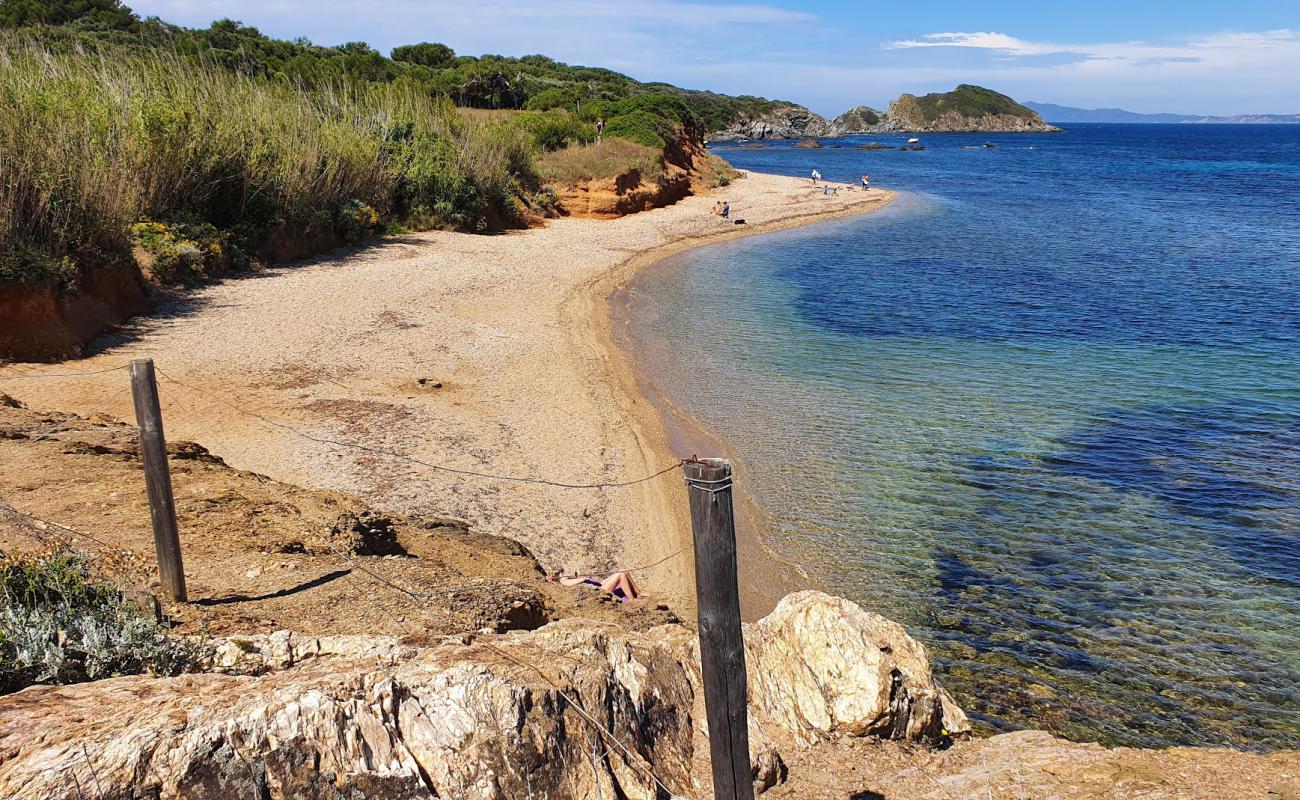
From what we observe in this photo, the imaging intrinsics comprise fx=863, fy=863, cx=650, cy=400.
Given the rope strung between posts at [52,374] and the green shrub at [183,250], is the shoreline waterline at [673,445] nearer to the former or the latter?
the rope strung between posts at [52,374]

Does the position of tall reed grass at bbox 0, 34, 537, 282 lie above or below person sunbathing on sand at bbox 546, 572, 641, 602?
above

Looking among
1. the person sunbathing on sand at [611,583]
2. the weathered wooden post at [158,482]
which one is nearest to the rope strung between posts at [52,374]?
the weathered wooden post at [158,482]

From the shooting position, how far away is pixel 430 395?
13.6 m

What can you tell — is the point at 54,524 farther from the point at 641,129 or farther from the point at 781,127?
the point at 781,127

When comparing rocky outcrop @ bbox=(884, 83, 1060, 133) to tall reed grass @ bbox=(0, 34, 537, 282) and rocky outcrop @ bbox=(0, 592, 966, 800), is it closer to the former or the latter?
tall reed grass @ bbox=(0, 34, 537, 282)

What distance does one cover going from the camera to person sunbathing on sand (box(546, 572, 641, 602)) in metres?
8.46

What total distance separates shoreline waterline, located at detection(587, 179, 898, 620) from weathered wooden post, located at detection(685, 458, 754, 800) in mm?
4537

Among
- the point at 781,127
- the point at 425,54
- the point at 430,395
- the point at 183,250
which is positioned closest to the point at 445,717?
the point at 430,395

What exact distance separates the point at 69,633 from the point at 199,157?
16.6 metres

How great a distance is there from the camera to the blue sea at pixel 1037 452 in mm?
7891

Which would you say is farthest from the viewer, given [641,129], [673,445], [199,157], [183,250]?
[641,129]

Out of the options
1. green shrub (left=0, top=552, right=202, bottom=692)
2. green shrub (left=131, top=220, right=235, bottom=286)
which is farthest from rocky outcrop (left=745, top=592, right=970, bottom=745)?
green shrub (left=131, top=220, right=235, bottom=286)

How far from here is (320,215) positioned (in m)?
22.3

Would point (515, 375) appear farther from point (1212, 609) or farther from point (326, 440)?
point (1212, 609)
